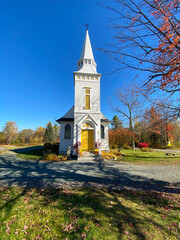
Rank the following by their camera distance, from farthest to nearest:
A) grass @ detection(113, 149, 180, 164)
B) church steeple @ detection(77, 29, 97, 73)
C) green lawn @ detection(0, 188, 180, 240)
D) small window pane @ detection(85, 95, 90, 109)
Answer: church steeple @ detection(77, 29, 97, 73) < small window pane @ detection(85, 95, 90, 109) < grass @ detection(113, 149, 180, 164) < green lawn @ detection(0, 188, 180, 240)

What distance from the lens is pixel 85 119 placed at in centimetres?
1347

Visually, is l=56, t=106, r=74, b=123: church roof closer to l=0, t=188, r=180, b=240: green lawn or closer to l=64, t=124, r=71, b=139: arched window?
l=64, t=124, r=71, b=139: arched window

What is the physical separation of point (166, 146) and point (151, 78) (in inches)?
1102

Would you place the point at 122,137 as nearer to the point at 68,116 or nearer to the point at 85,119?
the point at 85,119

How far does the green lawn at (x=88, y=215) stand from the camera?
2.42 metres

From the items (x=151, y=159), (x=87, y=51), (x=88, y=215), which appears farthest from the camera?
(x=87, y=51)

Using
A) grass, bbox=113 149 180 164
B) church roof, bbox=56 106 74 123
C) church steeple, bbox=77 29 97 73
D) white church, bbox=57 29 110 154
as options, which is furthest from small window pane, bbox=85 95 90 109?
grass, bbox=113 149 180 164

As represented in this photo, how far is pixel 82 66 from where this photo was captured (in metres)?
15.9

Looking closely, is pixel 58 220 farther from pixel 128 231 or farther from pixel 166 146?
pixel 166 146

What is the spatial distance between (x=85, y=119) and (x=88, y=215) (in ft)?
35.7

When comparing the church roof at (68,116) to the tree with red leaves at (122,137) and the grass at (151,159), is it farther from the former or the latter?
the grass at (151,159)

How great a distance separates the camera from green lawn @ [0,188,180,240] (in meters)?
2.42

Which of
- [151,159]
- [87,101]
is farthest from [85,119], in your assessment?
[151,159]

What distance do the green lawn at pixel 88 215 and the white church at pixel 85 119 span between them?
8930 mm
